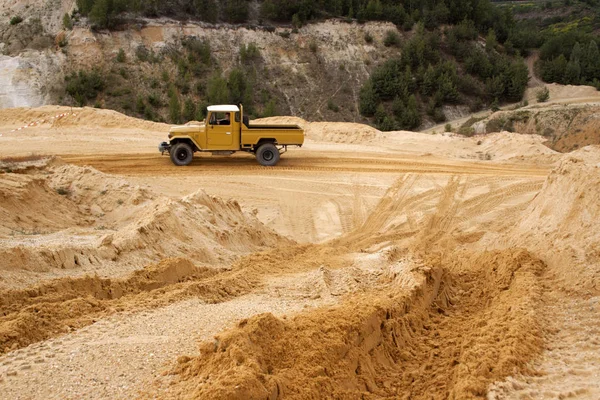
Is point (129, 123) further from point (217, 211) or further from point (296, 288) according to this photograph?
point (296, 288)

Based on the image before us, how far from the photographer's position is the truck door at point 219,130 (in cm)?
1973

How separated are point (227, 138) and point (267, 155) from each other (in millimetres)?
1452

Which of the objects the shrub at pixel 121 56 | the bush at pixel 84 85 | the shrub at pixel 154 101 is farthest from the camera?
the shrub at pixel 121 56

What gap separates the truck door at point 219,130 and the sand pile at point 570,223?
10068mm

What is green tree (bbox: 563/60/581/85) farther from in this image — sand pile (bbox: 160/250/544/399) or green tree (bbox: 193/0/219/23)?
sand pile (bbox: 160/250/544/399)

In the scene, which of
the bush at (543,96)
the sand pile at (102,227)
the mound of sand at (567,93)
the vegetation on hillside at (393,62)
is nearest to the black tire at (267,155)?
the sand pile at (102,227)

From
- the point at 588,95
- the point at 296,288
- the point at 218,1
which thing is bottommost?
the point at 296,288

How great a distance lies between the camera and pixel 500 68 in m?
39.4

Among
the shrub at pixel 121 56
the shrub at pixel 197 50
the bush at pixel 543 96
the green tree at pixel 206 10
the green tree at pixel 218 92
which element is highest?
the green tree at pixel 206 10

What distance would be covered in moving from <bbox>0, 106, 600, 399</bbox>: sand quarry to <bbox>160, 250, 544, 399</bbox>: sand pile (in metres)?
0.02

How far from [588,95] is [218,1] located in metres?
21.9

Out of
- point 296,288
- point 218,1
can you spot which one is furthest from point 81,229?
point 218,1

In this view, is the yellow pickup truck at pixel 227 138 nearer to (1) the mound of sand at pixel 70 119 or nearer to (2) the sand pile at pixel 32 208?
(1) the mound of sand at pixel 70 119

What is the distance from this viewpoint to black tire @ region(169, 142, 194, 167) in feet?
65.7
